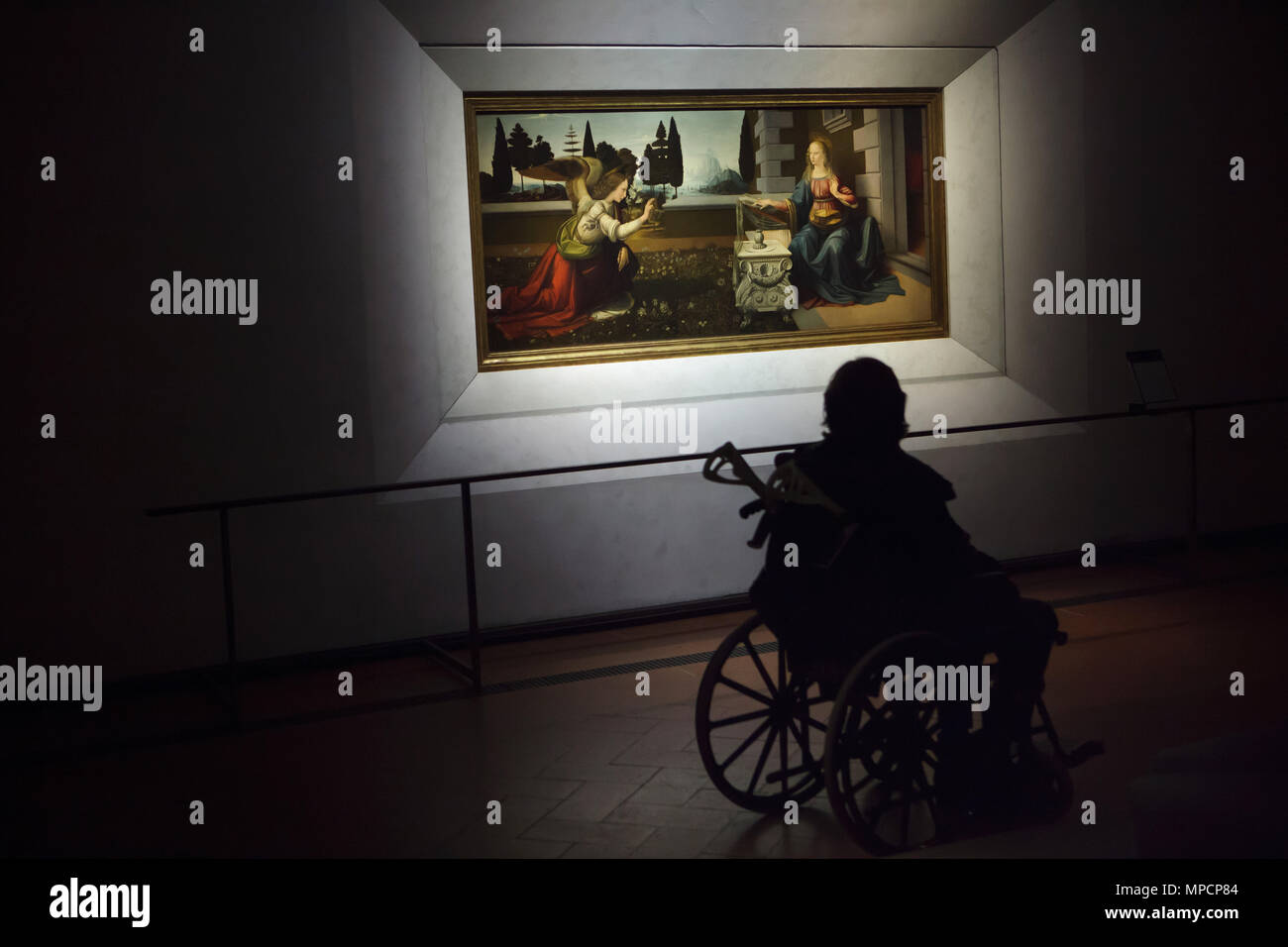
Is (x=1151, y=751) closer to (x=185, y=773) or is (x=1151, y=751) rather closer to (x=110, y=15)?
(x=185, y=773)

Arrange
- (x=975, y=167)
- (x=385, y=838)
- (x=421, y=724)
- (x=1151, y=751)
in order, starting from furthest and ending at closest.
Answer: (x=975, y=167) → (x=421, y=724) → (x=1151, y=751) → (x=385, y=838)

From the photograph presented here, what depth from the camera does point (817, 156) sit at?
24.6ft

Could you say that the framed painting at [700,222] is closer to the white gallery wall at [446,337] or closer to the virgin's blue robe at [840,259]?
the virgin's blue robe at [840,259]

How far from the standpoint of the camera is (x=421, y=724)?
5.54m

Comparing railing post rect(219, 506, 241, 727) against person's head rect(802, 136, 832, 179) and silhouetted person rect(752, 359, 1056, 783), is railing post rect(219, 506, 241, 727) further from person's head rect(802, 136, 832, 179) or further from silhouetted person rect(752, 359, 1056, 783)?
person's head rect(802, 136, 832, 179)

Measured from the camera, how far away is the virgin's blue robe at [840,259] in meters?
7.52

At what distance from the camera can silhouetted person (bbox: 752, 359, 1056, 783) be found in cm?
384

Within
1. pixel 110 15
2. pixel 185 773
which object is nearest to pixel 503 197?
pixel 110 15

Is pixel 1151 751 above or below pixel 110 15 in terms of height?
below

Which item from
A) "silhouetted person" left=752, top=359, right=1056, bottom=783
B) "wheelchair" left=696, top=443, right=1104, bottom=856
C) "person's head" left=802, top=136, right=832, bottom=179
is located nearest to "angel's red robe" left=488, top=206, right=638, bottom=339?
"person's head" left=802, top=136, right=832, bottom=179

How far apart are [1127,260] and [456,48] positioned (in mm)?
4113

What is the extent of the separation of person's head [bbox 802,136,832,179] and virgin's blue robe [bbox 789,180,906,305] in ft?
0.29

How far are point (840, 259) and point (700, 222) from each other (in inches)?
34.8

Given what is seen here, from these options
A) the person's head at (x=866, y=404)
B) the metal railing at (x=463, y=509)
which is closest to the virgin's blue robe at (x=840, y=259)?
the metal railing at (x=463, y=509)
